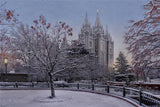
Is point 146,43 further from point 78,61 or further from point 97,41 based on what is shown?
point 97,41

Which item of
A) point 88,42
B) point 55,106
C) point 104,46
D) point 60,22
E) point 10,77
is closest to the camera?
point 55,106

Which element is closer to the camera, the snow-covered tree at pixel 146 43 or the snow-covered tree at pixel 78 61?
the snow-covered tree at pixel 146 43

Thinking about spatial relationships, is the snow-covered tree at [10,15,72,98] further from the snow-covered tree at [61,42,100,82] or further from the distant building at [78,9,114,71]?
the distant building at [78,9,114,71]

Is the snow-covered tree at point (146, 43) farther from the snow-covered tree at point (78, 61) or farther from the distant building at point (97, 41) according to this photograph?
the distant building at point (97, 41)

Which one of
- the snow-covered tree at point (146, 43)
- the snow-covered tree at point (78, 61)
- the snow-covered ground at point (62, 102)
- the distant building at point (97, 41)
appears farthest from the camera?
the distant building at point (97, 41)

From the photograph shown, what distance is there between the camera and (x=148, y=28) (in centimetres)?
713

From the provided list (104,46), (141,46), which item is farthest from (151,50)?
(104,46)

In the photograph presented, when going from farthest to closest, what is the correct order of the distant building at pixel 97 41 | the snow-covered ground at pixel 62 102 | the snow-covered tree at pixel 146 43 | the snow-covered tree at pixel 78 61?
the distant building at pixel 97 41
the snow-covered tree at pixel 78 61
the snow-covered ground at pixel 62 102
the snow-covered tree at pixel 146 43

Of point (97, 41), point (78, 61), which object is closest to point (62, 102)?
point (78, 61)

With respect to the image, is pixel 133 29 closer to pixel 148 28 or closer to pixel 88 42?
pixel 148 28

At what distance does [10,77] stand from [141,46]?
33.2m

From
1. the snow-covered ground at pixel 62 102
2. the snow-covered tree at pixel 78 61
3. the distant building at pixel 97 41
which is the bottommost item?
the snow-covered ground at pixel 62 102

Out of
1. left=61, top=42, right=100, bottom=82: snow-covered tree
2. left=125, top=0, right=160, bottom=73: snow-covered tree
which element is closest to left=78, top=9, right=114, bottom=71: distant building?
left=61, top=42, right=100, bottom=82: snow-covered tree

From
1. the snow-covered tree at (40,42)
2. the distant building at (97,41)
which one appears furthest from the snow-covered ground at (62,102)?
Answer: the distant building at (97,41)
